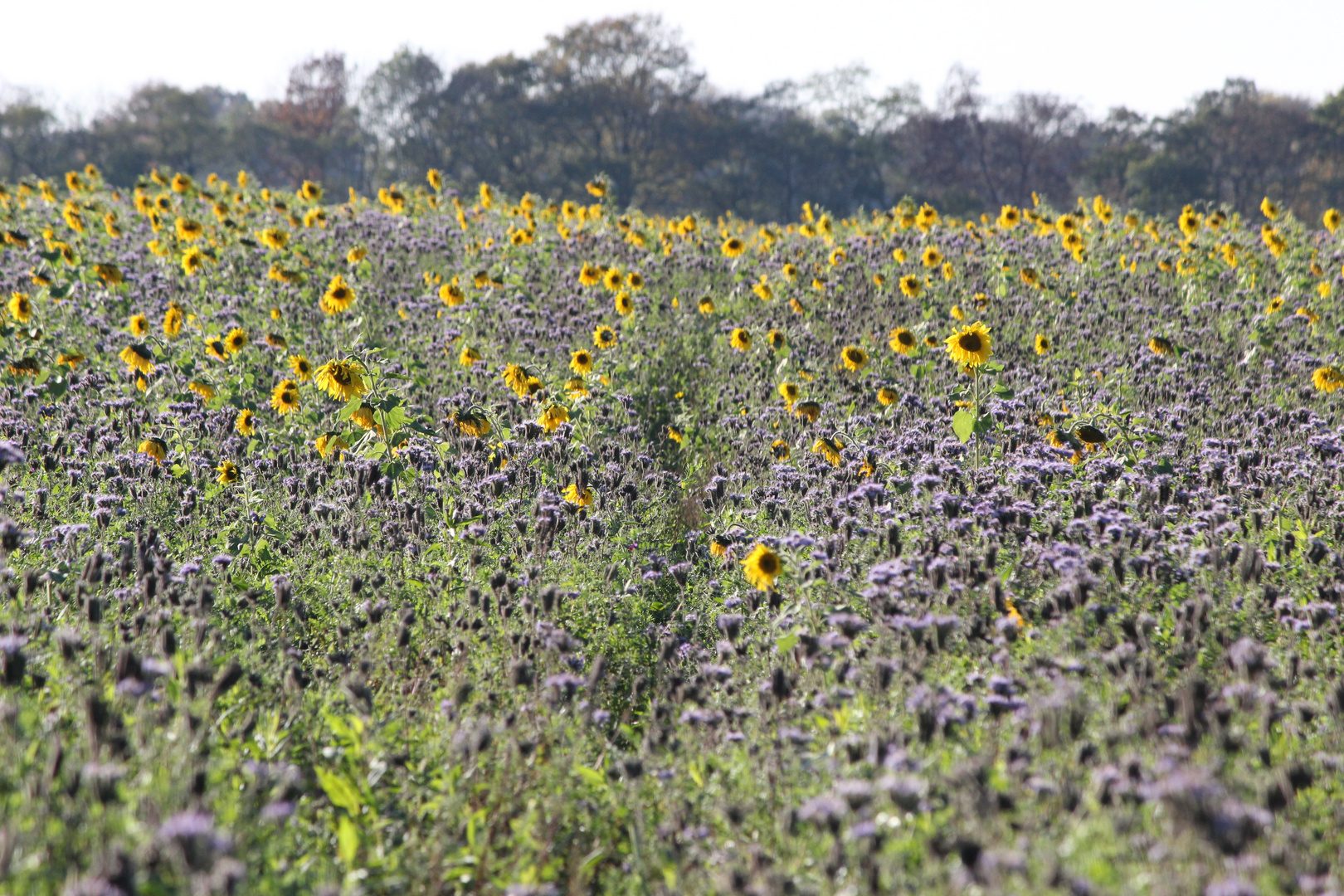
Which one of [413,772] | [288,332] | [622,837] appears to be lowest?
[622,837]

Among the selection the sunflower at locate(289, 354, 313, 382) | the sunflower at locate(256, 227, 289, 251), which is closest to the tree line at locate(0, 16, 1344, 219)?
the sunflower at locate(256, 227, 289, 251)

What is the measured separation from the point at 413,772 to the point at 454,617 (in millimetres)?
1113

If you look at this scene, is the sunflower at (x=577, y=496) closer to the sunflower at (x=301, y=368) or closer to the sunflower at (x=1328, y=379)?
the sunflower at (x=301, y=368)

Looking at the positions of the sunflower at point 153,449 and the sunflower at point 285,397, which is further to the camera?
the sunflower at point 285,397

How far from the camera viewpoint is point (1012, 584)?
425 cm

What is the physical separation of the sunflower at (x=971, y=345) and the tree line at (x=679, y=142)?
3189 centimetres

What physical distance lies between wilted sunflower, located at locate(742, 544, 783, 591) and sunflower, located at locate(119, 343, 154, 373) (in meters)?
5.12

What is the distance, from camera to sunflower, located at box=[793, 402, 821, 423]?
672 cm

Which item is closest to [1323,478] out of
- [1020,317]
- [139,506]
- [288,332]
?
[1020,317]

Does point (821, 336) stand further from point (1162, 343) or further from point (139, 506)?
point (139, 506)

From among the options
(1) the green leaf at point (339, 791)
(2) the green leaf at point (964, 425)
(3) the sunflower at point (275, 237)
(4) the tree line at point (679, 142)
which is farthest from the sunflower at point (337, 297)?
(4) the tree line at point (679, 142)

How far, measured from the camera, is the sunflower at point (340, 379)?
5.39m

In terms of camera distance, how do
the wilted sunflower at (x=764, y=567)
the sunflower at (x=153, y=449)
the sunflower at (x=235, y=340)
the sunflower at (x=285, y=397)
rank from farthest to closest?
1. the sunflower at (x=235, y=340)
2. the sunflower at (x=285, y=397)
3. the sunflower at (x=153, y=449)
4. the wilted sunflower at (x=764, y=567)

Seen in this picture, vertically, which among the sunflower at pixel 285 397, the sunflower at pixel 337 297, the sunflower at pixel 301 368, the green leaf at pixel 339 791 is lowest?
the green leaf at pixel 339 791
